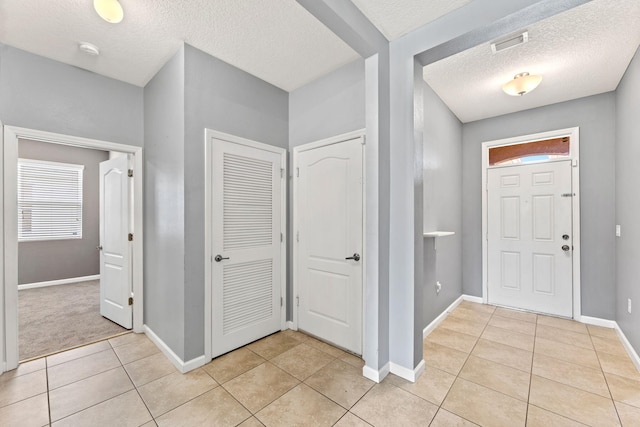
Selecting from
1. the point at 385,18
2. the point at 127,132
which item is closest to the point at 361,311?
the point at 385,18

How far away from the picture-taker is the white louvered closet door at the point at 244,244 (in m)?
2.52

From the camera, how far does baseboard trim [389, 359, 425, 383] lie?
6.92 ft

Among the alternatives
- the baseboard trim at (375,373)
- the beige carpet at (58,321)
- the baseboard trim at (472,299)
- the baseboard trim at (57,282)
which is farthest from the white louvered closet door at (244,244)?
the baseboard trim at (57,282)

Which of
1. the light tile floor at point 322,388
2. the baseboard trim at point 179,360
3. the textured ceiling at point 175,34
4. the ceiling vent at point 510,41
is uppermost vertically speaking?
the textured ceiling at point 175,34

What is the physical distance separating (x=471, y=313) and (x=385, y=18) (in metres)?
3.50

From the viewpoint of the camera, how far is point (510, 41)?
2.26 m

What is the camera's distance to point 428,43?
201 centimetres

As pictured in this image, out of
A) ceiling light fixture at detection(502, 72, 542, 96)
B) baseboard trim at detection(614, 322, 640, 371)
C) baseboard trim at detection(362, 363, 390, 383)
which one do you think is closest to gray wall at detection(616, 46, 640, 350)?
baseboard trim at detection(614, 322, 640, 371)

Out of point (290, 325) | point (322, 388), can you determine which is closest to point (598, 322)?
point (322, 388)

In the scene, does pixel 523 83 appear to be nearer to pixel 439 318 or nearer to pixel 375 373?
pixel 439 318

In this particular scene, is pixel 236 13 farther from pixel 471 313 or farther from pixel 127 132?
pixel 471 313

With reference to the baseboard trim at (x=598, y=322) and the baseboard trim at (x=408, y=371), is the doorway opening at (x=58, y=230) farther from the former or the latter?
the baseboard trim at (x=598, y=322)

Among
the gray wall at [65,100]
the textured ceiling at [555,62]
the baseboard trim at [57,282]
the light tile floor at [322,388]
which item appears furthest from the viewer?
the baseboard trim at [57,282]

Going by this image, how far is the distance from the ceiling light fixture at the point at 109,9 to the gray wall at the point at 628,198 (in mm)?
4106
